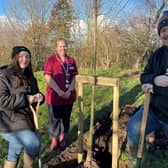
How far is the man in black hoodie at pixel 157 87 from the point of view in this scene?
154 inches

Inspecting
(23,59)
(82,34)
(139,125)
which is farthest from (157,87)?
(82,34)

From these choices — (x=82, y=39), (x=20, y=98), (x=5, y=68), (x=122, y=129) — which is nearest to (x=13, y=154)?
(x=20, y=98)

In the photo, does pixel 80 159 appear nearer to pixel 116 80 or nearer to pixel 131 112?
pixel 116 80

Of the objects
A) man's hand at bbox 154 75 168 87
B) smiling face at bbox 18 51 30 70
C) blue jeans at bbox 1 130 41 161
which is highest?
smiling face at bbox 18 51 30 70

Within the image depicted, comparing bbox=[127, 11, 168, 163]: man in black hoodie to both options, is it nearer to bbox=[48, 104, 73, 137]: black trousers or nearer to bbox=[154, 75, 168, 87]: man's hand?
bbox=[154, 75, 168, 87]: man's hand

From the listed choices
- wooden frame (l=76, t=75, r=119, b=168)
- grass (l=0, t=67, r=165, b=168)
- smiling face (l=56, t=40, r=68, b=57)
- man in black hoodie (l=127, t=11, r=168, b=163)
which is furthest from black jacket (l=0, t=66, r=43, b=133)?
smiling face (l=56, t=40, r=68, b=57)

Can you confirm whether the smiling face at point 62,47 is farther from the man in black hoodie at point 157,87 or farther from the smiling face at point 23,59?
the man in black hoodie at point 157,87

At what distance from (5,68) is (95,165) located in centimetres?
195

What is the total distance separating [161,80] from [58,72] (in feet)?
7.21

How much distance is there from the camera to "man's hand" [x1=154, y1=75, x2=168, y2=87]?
3762 millimetres

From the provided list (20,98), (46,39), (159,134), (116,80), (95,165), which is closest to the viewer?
(20,98)

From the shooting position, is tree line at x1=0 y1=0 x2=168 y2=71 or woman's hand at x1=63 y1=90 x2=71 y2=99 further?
tree line at x1=0 y1=0 x2=168 y2=71

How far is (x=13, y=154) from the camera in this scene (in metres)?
3.99

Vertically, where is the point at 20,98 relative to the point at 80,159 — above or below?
above
